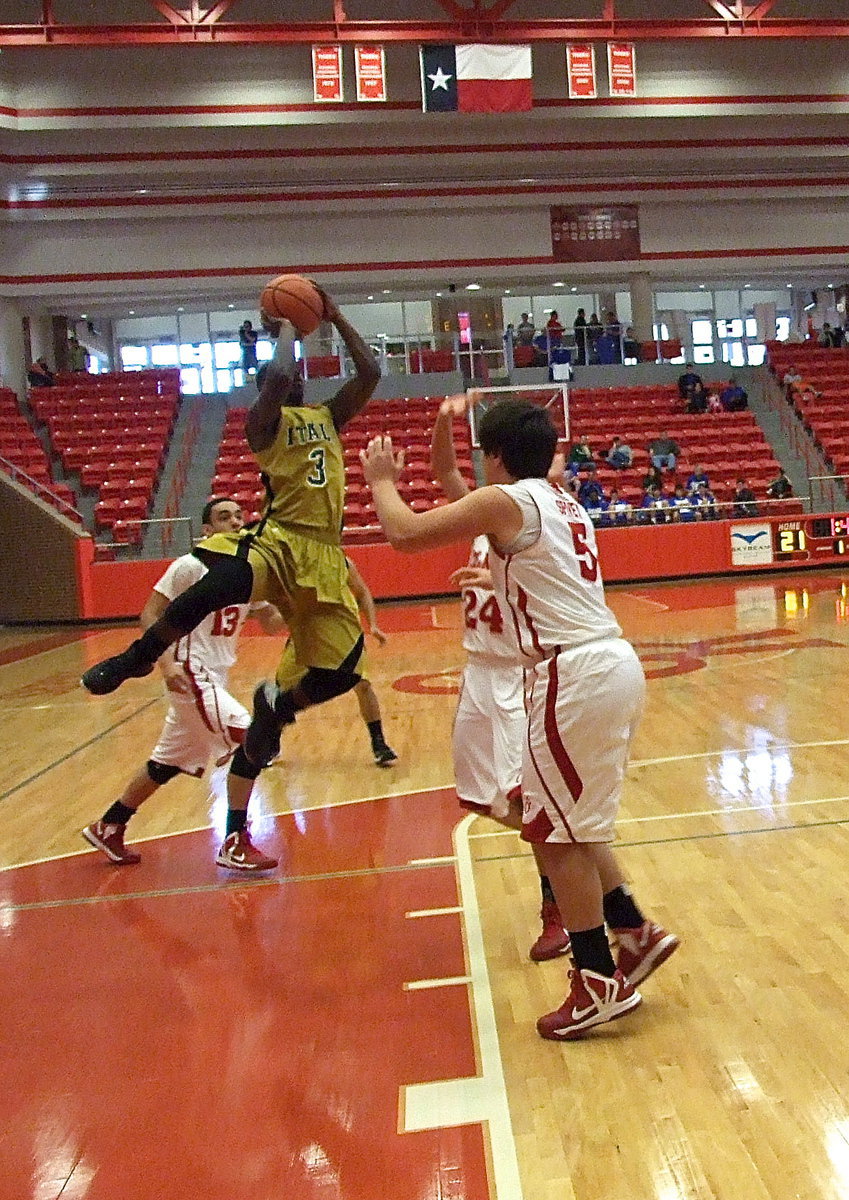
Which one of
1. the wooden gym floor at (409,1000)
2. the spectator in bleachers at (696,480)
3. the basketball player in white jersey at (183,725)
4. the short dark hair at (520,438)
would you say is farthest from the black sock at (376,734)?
the spectator in bleachers at (696,480)

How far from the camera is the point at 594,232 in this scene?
76.5ft

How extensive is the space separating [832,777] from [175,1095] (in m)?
3.74

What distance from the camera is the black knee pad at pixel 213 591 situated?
376 centimetres

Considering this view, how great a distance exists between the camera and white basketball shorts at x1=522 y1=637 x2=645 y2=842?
2.88m

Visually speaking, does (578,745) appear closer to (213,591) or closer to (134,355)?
(213,591)

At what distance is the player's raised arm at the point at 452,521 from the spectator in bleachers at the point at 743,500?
15279 mm

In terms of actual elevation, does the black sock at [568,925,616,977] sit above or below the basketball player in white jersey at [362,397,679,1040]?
below

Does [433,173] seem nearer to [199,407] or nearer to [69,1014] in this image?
[199,407]

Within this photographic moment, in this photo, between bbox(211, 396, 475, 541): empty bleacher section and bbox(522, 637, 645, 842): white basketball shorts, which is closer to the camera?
bbox(522, 637, 645, 842): white basketball shorts

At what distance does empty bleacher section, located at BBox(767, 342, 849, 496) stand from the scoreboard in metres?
2.69

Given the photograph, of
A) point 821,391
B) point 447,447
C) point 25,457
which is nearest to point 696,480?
point 821,391

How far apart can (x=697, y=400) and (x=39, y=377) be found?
12.6 metres

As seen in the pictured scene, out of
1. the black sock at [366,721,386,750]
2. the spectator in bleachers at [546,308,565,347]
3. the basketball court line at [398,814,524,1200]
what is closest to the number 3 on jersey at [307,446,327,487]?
the basketball court line at [398,814,524,1200]

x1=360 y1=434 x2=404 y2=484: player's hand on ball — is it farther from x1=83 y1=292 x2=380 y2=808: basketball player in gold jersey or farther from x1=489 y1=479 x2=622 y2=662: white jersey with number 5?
x1=83 y1=292 x2=380 y2=808: basketball player in gold jersey
